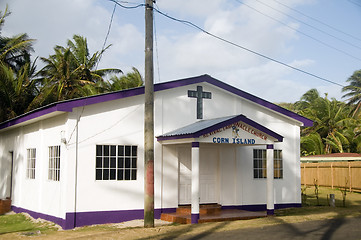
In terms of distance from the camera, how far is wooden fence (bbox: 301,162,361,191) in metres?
24.2

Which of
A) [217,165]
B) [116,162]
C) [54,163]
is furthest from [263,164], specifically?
[54,163]

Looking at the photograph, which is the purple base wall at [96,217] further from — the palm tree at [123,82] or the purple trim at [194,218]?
the palm tree at [123,82]

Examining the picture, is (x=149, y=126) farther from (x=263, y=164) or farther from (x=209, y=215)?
(x=263, y=164)

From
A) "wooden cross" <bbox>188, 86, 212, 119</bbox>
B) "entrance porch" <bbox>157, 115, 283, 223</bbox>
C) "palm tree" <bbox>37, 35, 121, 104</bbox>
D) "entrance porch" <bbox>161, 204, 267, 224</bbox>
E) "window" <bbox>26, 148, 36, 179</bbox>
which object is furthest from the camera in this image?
"palm tree" <bbox>37, 35, 121, 104</bbox>

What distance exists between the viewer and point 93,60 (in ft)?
113

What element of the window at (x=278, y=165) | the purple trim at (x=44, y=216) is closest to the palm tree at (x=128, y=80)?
the purple trim at (x=44, y=216)

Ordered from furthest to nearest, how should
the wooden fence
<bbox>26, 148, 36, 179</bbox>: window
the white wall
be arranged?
1. the wooden fence
2. <bbox>26, 148, 36, 179</bbox>: window
3. the white wall

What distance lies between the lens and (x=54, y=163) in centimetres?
1411

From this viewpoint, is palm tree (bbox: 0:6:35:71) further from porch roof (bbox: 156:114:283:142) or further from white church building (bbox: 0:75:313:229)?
porch roof (bbox: 156:114:283:142)

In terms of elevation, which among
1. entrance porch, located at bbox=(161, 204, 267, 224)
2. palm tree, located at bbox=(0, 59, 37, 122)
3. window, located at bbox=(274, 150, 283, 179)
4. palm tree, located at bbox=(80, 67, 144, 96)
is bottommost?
entrance porch, located at bbox=(161, 204, 267, 224)


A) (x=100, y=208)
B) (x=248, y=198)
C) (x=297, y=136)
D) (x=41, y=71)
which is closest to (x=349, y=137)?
(x=297, y=136)

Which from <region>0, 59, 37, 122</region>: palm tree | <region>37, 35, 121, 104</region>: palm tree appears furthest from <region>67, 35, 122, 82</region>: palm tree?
<region>0, 59, 37, 122</region>: palm tree

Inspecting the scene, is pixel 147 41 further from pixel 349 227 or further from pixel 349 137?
pixel 349 137

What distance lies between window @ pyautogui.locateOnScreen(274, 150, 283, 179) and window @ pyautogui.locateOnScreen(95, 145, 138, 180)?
5688mm
